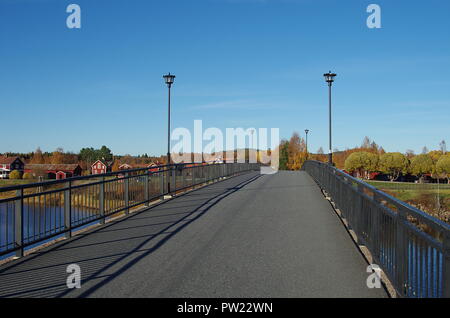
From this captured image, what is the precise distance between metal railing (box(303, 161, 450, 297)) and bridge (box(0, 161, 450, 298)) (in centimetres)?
1

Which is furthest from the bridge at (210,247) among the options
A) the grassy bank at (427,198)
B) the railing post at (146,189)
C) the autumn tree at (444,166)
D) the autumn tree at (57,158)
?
the autumn tree at (57,158)

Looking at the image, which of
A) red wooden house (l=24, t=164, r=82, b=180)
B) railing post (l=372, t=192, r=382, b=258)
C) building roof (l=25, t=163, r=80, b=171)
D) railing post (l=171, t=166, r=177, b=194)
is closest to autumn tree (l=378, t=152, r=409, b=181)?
red wooden house (l=24, t=164, r=82, b=180)

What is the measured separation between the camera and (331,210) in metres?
11.9

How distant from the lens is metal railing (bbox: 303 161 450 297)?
3.41 metres

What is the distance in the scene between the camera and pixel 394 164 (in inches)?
4722

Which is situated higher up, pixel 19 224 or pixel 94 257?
pixel 19 224

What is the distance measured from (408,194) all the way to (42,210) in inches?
3463

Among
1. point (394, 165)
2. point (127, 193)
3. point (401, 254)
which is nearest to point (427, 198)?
point (394, 165)

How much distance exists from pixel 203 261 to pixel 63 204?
354cm

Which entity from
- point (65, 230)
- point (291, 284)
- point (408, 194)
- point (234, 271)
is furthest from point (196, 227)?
point (408, 194)

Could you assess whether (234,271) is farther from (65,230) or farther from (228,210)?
(228,210)

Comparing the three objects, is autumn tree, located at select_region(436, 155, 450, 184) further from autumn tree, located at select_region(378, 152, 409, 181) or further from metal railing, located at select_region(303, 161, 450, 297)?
metal railing, located at select_region(303, 161, 450, 297)

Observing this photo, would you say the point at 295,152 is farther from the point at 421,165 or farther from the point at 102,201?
the point at 102,201

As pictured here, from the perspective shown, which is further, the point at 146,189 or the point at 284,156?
the point at 284,156
